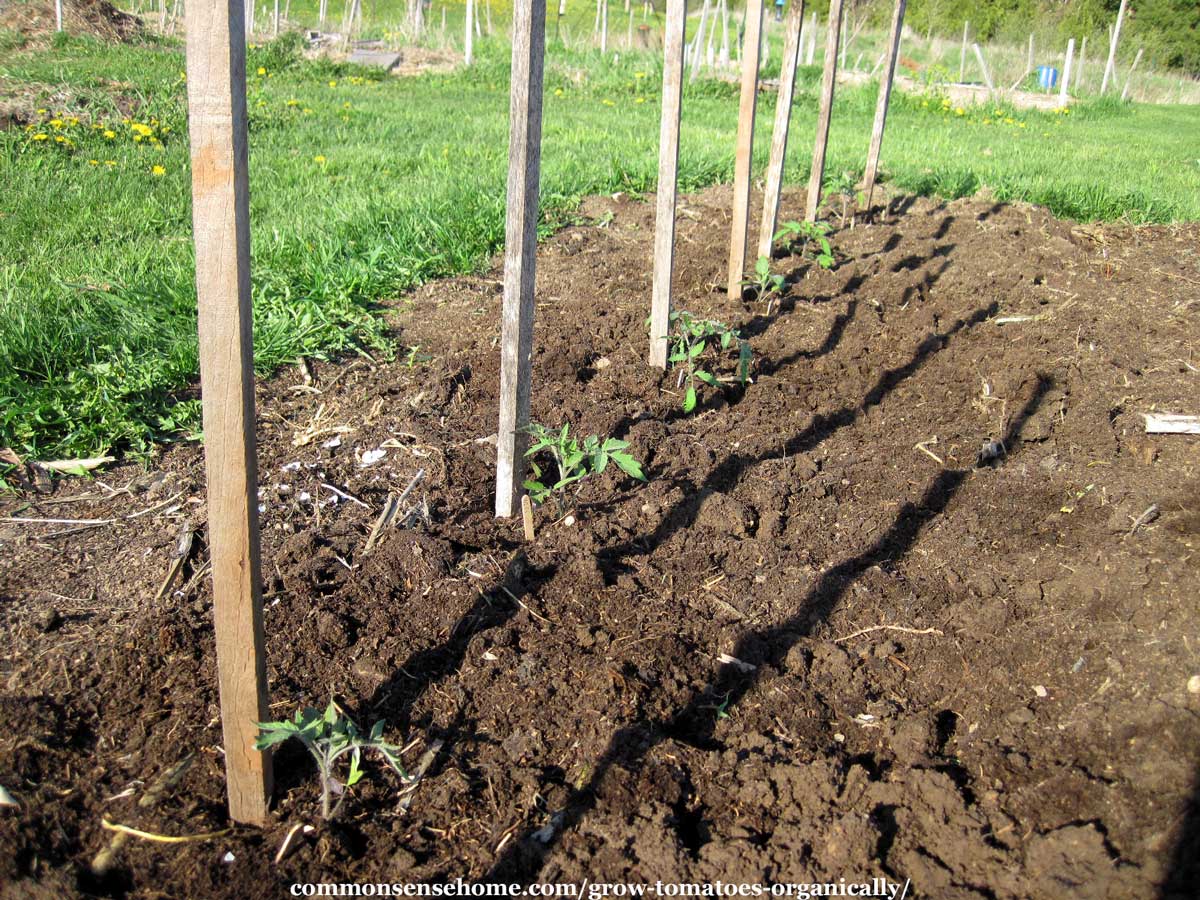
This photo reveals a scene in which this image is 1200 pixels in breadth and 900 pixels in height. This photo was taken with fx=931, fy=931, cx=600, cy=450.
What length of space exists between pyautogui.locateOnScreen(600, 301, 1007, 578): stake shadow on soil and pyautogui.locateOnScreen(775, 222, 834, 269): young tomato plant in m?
0.89

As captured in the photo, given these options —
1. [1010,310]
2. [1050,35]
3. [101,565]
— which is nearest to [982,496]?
[1010,310]

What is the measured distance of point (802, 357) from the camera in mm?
4617

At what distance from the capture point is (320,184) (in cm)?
726

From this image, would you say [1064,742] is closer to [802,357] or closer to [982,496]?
[982,496]

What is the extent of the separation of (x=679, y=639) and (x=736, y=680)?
0.21 meters

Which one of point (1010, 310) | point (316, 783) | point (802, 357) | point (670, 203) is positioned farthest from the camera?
point (1010, 310)

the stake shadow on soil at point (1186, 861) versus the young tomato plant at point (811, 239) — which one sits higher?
the young tomato plant at point (811, 239)

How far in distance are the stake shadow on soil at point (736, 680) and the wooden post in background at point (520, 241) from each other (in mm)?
974

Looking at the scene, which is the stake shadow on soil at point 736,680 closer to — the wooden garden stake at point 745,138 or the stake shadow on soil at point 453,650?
the stake shadow on soil at point 453,650

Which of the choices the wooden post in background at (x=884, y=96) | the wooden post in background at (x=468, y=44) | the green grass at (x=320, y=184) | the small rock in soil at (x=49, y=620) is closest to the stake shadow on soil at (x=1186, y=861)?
the small rock in soil at (x=49, y=620)

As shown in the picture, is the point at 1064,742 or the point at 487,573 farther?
the point at 487,573

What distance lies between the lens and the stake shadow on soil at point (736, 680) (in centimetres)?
204

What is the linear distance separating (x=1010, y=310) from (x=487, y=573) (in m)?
3.71

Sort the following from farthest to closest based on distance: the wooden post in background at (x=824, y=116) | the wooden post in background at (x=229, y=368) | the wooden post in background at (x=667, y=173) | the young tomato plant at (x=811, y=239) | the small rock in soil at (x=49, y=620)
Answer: the wooden post in background at (x=824, y=116) → the young tomato plant at (x=811, y=239) → the wooden post in background at (x=667, y=173) → the small rock in soil at (x=49, y=620) → the wooden post in background at (x=229, y=368)
